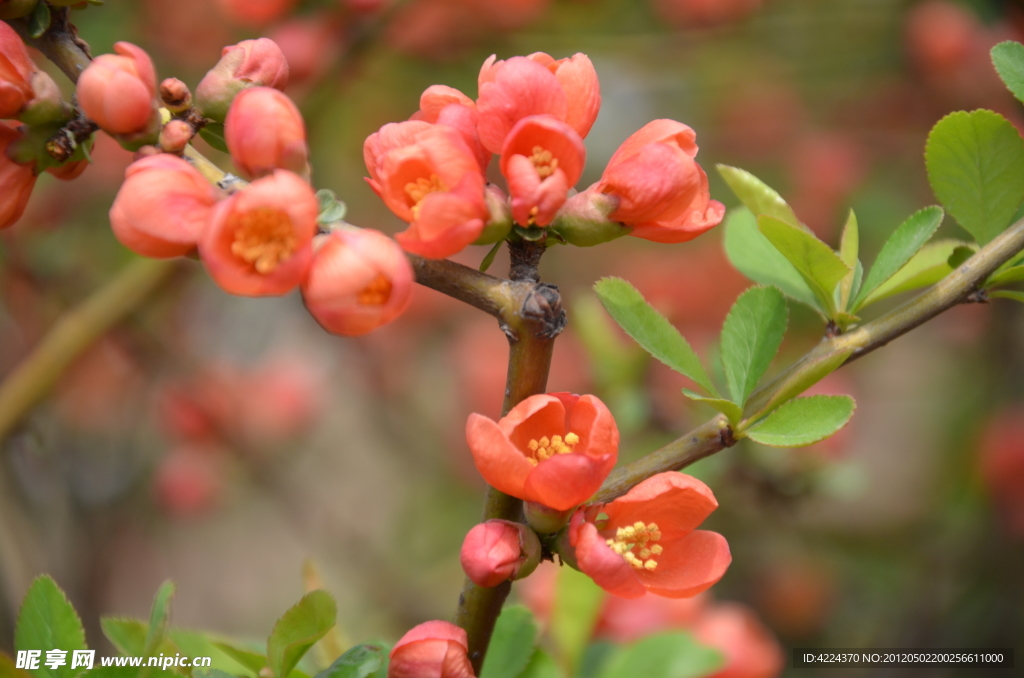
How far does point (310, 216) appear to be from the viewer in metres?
0.56

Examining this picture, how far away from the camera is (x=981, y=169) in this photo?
28.1 inches

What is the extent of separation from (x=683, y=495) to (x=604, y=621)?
76 cm

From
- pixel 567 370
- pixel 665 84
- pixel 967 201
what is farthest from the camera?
pixel 665 84

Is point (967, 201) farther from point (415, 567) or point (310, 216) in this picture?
point (415, 567)

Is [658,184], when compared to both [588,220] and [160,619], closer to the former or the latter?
[588,220]

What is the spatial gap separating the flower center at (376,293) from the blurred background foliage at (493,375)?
0.87m

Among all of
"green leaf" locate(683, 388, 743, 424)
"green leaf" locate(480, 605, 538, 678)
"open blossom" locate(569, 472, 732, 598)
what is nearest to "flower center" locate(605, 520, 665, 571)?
"open blossom" locate(569, 472, 732, 598)

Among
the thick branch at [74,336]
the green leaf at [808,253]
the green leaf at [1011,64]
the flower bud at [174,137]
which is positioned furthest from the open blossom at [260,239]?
the thick branch at [74,336]

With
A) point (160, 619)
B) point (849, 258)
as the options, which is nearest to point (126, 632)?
point (160, 619)

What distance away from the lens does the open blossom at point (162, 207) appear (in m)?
0.56

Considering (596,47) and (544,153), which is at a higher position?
(596,47)

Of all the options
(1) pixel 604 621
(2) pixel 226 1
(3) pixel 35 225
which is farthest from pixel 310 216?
(3) pixel 35 225

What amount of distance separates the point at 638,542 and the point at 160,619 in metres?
0.38

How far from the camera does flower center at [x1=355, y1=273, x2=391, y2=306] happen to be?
565 millimetres
